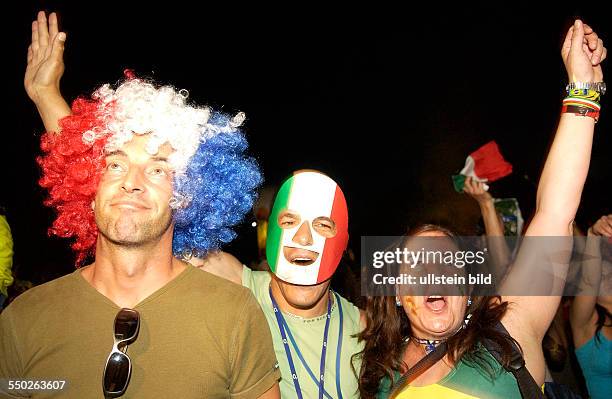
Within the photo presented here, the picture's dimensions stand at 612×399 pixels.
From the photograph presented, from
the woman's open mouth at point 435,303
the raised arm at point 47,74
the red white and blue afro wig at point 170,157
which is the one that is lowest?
the woman's open mouth at point 435,303

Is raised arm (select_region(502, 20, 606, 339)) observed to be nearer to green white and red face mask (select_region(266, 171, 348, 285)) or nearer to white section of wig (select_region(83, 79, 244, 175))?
green white and red face mask (select_region(266, 171, 348, 285))

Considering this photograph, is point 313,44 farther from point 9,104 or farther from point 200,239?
point 200,239

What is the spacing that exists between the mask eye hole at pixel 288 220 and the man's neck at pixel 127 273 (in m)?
0.89

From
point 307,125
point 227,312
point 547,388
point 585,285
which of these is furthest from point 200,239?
point 307,125

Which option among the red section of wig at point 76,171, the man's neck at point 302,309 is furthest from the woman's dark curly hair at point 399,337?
the red section of wig at point 76,171

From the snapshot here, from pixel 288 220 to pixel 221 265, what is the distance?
1.52 ft

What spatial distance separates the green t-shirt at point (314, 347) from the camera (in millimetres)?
2219

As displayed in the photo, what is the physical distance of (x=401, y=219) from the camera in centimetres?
878

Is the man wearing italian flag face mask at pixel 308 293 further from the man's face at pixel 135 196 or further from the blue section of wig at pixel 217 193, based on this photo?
the man's face at pixel 135 196

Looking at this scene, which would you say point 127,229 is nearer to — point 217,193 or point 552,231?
point 217,193

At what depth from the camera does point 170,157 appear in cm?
193

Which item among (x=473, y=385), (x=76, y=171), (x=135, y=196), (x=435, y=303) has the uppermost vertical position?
(x=76, y=171)

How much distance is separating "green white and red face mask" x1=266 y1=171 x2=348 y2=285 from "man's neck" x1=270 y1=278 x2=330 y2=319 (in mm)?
108

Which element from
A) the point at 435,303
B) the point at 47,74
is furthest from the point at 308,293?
the point at 47,74
